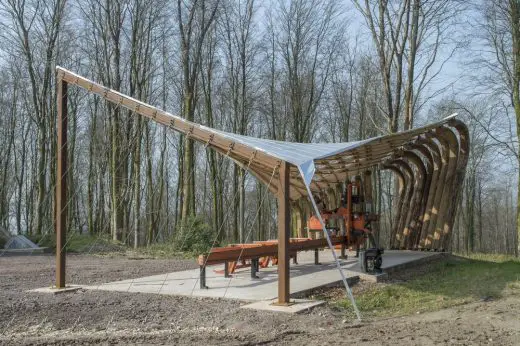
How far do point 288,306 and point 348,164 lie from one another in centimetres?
598

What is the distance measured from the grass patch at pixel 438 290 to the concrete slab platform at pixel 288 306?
0.52 metres

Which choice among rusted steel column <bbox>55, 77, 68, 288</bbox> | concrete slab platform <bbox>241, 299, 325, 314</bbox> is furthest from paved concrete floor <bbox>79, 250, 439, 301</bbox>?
rusted steel column <bbox>55, 77, 68, 288</bbox>

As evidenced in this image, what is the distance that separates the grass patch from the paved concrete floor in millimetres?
860

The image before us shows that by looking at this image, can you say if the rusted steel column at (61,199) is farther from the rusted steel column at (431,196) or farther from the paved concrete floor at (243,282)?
the rusted steel column at (431,196)

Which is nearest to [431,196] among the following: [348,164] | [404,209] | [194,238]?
[404,209]

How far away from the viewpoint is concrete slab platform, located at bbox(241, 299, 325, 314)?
7.29 meters

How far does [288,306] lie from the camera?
7.51m

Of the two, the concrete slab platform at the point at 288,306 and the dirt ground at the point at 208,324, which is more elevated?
the concrete slab platform at the point at 288,306

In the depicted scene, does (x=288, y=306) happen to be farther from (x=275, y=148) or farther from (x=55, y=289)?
(x=55, y=289)

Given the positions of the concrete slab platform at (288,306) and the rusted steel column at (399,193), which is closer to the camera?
the concrete slab platform at (288,306)

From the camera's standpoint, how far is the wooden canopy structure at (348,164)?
814 cm

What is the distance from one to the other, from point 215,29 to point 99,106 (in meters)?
9.14

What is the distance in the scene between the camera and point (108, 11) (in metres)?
23.2

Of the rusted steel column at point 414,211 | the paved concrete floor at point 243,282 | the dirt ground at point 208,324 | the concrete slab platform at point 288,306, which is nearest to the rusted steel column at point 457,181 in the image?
the rusted steel column at point 414,211
